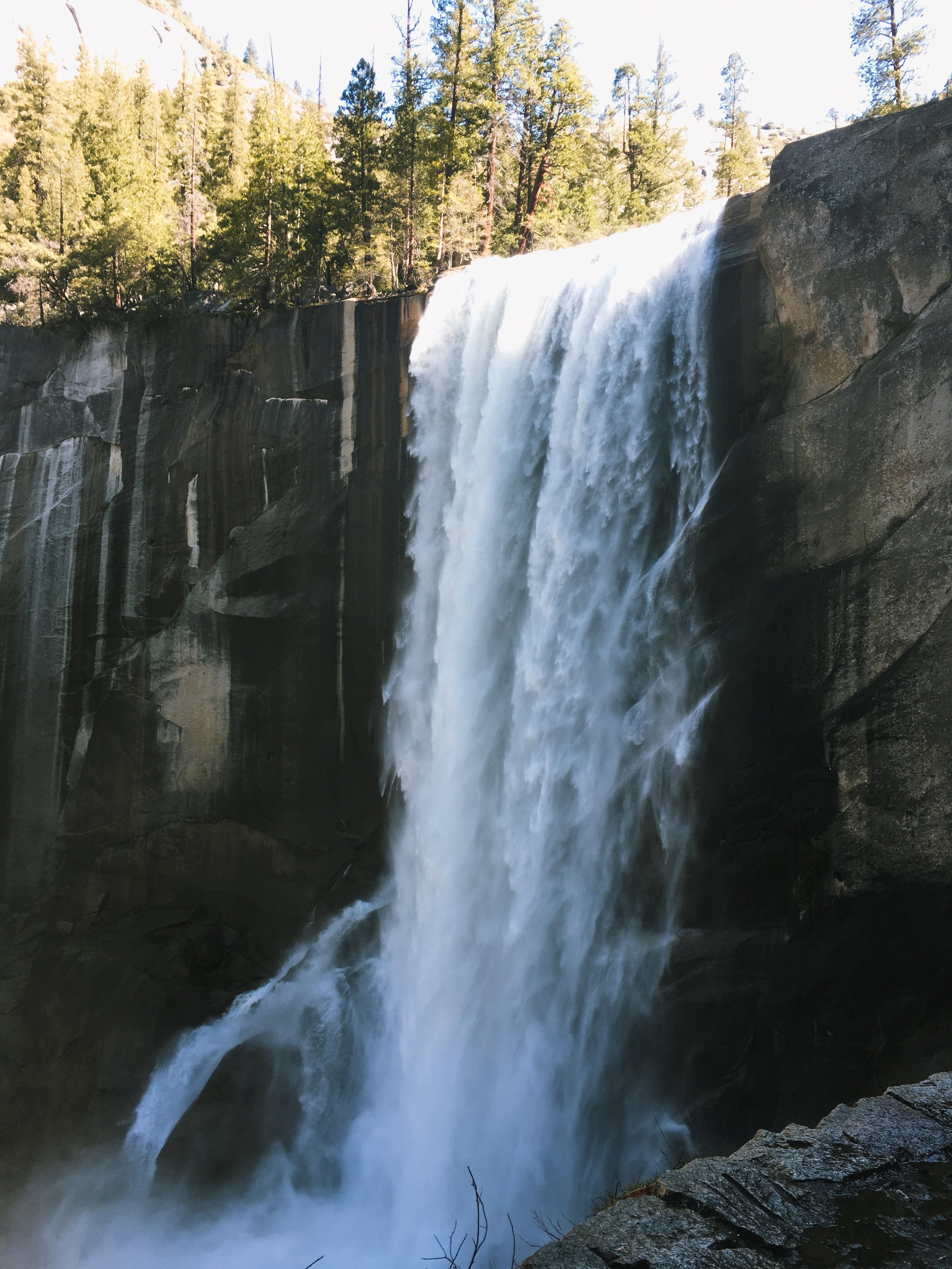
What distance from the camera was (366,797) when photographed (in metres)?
17.3

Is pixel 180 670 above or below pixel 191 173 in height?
below

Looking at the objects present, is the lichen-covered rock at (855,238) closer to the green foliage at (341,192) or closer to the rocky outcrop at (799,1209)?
the rocky outcrop at (799,1209)

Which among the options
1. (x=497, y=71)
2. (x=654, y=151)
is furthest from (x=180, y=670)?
(x=654, y=151)

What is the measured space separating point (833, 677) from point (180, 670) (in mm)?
13263

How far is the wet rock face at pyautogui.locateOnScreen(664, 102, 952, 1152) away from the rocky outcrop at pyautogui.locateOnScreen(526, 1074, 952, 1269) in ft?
13.3

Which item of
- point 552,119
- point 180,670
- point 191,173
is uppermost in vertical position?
point 191,173

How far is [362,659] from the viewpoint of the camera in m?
17.5

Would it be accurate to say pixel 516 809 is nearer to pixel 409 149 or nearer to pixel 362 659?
pixel 362 659

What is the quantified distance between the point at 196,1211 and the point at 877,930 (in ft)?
36.9

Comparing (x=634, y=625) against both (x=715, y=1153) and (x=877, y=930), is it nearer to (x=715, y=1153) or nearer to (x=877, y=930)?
(x=877, y=930)

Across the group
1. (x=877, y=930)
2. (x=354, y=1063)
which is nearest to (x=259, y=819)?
(x=354, y=1063)

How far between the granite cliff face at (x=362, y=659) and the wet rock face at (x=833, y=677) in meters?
0.04

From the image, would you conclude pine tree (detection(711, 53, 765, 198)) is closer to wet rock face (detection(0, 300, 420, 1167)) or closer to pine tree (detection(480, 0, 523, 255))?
pine tree (detection(480, 0, 523, 255))

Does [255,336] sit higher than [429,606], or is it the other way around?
[255,336]
